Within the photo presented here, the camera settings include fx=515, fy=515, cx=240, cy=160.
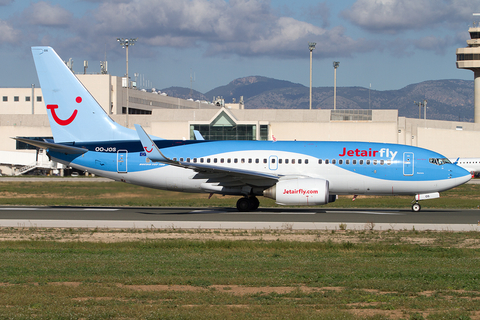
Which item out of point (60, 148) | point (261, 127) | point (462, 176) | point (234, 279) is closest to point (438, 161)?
point (462, 176)

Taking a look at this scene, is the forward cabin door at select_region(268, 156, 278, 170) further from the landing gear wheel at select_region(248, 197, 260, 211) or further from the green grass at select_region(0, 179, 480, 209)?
the green grass at select_region(0, 179, 480, 209)

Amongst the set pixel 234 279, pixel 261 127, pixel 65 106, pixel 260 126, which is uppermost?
pixel 260 126

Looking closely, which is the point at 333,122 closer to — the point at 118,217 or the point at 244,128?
the point at 244,128

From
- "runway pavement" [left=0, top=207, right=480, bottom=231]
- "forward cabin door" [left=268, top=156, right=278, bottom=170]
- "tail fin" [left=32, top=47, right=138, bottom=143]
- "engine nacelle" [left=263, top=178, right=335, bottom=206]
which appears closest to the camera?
"runway pavement" [left=0, top=207, right=480, bottom=231]

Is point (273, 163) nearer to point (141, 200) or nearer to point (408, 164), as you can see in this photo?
point (408, 164)

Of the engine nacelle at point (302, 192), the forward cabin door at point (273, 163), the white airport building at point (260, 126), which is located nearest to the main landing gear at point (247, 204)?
the forward cabin door at point (273, 163)

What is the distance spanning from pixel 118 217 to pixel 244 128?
162ft

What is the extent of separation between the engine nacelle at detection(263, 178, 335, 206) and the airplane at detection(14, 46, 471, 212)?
0.20 feet

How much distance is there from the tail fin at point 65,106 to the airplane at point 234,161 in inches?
2.3

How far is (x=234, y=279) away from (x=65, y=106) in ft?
76.6

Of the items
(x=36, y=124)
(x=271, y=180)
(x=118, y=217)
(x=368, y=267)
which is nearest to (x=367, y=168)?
(x=271, y=180)

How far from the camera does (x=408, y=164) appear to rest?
29.6m

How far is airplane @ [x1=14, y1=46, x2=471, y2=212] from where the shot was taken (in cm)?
2942

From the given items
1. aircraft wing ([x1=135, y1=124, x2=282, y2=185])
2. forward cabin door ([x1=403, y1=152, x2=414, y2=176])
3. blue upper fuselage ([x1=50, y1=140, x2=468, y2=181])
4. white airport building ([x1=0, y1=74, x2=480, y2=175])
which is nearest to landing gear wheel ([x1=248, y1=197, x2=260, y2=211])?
aircraft wing ([x1=135, y1=124, x2=282, y2=185])
